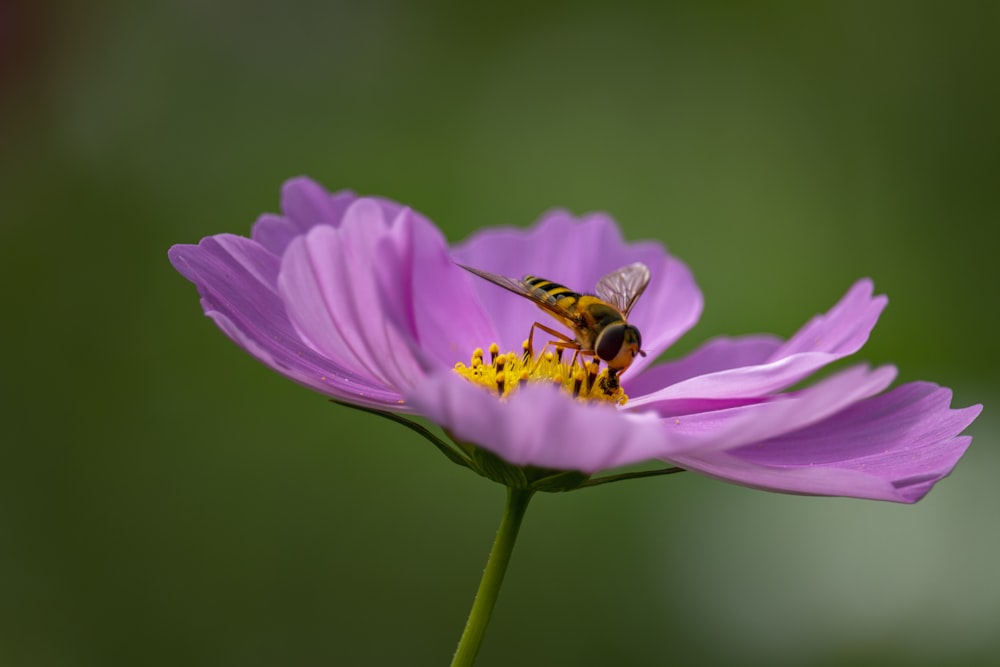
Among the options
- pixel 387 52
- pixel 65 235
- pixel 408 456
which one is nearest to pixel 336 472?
pixel 408 456

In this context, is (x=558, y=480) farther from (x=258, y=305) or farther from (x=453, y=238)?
(x=453, y=238)

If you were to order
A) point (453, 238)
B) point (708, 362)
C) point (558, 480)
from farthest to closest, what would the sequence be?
point (453, 238) → point (708, 362) → point (558, 480)

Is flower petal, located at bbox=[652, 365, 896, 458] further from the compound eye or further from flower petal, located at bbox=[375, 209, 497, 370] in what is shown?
flower petal, located at bbox=[375, 209, 497, 370]

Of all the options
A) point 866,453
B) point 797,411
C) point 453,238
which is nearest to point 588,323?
point 866,453

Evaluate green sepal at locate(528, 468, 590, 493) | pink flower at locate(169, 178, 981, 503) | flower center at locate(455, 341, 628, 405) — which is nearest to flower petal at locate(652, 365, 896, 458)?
pink flower at locate(169, 178, 981, 503)

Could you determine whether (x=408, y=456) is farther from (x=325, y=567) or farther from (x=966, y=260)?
(x=966, y=260)
